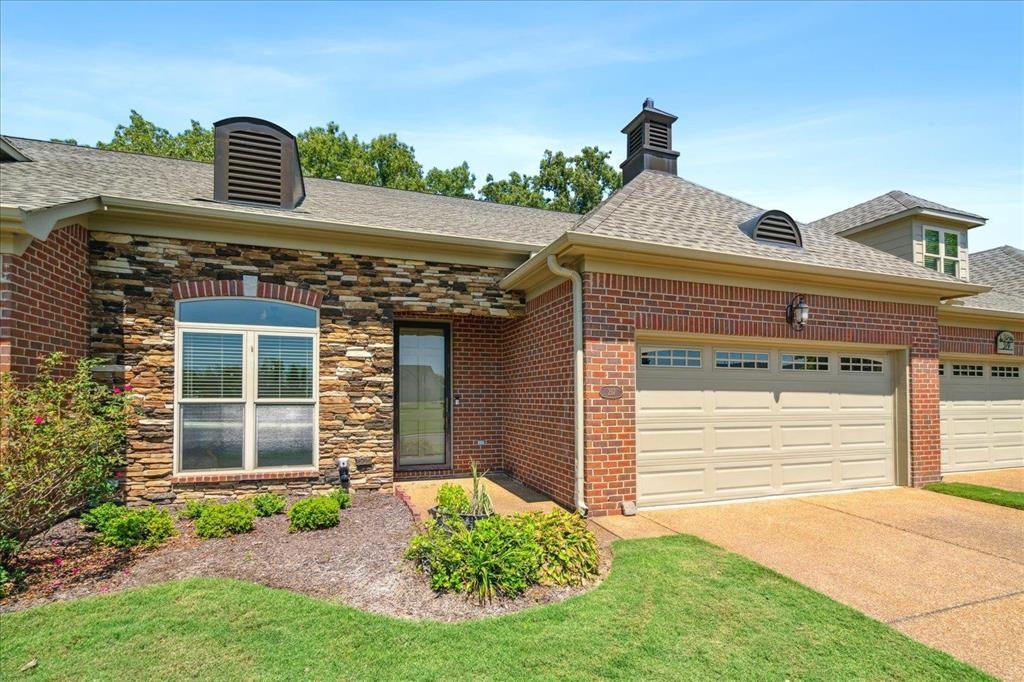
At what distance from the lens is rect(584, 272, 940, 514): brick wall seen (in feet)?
20.9

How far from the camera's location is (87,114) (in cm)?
998

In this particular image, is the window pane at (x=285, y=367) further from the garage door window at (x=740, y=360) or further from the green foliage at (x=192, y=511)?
the garage door window at (x=740, y=360)

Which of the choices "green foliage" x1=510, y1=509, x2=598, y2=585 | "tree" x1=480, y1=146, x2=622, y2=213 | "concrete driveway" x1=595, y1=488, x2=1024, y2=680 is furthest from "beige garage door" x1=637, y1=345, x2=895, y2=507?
"tree" x1=480, y1=146, x2=622, y2=213

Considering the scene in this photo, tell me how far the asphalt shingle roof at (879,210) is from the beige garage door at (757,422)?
4.44 metres

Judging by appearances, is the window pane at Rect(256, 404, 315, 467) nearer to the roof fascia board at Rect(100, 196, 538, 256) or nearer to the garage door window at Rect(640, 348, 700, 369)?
the roof fascia board at Rect(100, 196, 538, 256)

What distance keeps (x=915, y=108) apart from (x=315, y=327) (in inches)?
367

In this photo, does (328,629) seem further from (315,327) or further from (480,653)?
(315,327)

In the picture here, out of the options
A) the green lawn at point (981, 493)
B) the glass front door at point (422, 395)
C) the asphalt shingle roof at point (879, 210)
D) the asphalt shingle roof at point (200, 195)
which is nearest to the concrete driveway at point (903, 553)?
the green lawn at point (981, 493)

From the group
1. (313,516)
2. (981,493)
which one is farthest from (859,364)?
(313,516)

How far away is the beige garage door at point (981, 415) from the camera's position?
32.3ft

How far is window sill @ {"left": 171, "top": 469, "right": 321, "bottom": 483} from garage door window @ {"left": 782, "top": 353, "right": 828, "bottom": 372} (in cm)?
699

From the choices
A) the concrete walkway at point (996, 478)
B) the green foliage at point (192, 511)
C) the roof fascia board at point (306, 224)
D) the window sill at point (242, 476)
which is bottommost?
the concrete walkway at point (996, 478)

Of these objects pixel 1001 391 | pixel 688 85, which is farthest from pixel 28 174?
pixel 1001 391

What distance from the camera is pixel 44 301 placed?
5.52 metres
